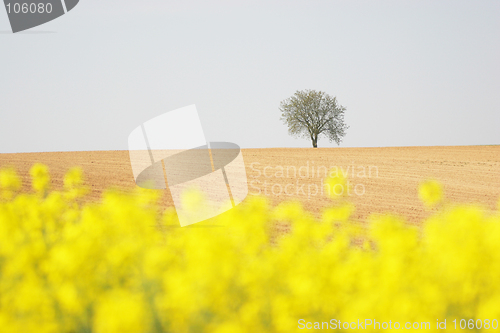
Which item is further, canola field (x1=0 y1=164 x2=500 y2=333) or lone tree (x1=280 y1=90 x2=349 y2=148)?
lone tree (x1=280 y1=90 x2=349 y2=148)

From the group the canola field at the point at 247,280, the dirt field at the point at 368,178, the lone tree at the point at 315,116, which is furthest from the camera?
the lone tree at the point at 315,116

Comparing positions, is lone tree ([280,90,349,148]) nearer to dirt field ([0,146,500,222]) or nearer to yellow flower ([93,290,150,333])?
dirt field ([0,146,500,222])

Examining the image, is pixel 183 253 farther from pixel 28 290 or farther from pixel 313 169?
pixel 313 169

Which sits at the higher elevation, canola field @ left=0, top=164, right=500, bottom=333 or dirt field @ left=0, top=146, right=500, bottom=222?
canola field @ left=0, top=164, right=500, bottom=333

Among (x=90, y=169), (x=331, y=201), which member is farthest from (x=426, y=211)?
(x=90, y=169)

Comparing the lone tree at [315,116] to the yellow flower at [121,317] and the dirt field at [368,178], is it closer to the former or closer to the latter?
the dirt field at [368,178]

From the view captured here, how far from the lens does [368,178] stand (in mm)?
17781

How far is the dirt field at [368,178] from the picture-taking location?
512 inches

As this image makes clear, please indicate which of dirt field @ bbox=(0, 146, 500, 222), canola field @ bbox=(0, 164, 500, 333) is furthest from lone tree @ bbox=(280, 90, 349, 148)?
canola field @ bbox=(0, 164, 500, 333)

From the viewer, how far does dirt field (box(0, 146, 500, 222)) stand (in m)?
13.0

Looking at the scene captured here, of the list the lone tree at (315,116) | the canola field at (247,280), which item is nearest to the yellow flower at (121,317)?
the canola field at (247,280)

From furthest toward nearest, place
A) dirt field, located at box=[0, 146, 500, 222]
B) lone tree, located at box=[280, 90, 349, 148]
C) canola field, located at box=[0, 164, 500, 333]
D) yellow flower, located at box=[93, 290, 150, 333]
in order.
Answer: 1. lone tree, located at box=[280, 90, 349, 148]
2. dirt field, located at box=[0, 146, 500, 222]
3. canola field, located at box=[0, 164, 500, 333]
4. yellow flower, located at box=[93, 290, 150, 333]

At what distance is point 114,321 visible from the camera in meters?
2.36

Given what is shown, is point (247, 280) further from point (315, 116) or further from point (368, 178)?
point (315, 116)
